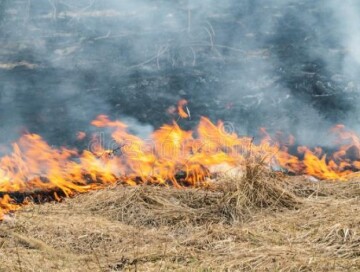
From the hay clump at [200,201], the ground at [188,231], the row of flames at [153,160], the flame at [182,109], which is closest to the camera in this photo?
the ground at [188,231]

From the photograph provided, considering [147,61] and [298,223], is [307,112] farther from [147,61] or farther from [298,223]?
[298,223]

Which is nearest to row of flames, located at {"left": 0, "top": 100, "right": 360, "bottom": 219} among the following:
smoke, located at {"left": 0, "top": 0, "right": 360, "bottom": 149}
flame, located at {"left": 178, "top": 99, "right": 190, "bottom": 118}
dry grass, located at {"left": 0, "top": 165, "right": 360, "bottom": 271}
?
flame, located at {"left": 178, "top": 99, "right": 190, "bottom": 118}

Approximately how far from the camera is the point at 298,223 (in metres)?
5.48

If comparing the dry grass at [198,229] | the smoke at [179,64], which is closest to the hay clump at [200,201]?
the dry grass at [198,229]

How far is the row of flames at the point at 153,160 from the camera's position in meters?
7.11

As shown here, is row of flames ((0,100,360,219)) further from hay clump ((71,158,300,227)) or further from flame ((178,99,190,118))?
hay clump ((71,158,300,227))

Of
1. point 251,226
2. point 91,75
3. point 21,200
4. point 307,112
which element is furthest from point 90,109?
point 251,226

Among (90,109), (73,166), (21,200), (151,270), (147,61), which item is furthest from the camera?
(147,61)

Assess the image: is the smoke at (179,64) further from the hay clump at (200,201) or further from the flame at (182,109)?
the hay clump at (200,201)

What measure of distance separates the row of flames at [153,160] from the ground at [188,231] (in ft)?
1.82

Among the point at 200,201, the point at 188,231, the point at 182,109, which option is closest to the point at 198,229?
the point at 188,231

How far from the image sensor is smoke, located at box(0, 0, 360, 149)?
8.77 m

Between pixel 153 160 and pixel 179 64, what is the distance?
2.42 meters

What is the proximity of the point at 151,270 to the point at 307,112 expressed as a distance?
5.04 m
